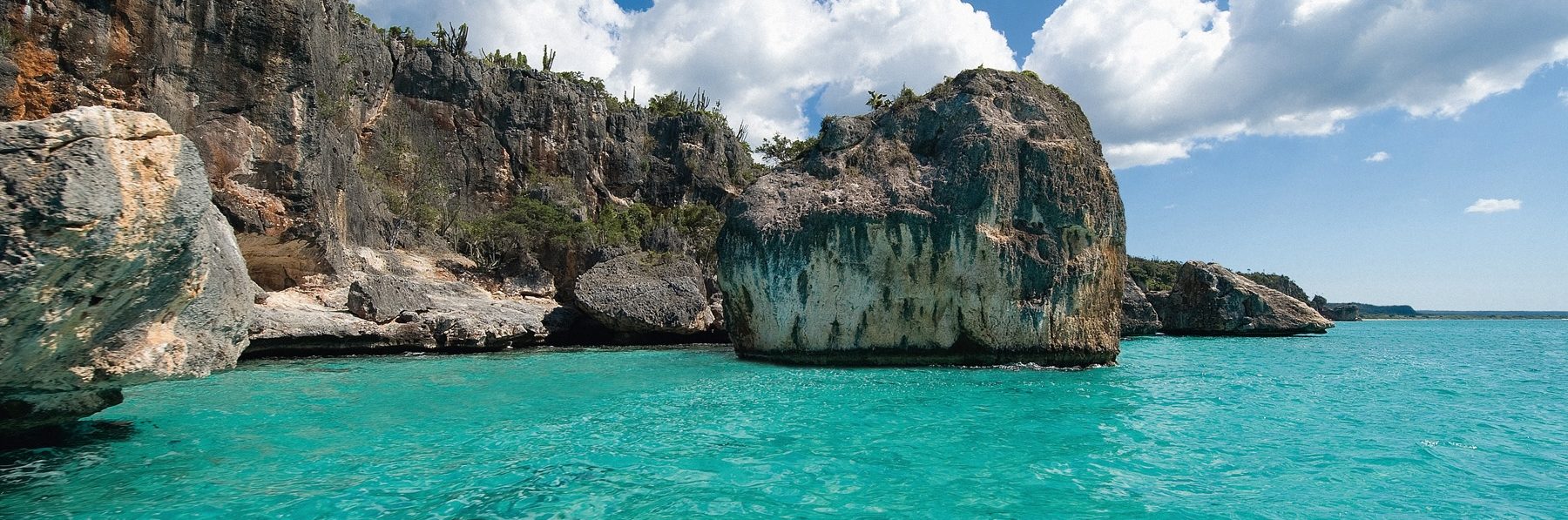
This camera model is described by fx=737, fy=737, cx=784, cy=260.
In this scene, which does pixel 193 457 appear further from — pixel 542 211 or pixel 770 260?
pixel 542 211

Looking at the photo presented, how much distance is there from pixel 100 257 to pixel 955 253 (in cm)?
1757

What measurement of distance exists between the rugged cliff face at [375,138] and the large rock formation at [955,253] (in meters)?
14.9

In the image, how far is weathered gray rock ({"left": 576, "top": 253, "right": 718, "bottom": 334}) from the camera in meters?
29.7

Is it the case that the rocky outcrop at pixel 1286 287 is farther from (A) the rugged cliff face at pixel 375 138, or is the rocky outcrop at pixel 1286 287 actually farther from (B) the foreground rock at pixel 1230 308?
(A) the rugged cliff face at pixel 375 138

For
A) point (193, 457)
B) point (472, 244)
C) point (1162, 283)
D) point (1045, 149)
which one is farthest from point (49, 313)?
point (1162, 283)

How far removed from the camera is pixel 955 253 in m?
20.0

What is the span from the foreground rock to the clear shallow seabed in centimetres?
3161

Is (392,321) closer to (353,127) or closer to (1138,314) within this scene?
(353,127)

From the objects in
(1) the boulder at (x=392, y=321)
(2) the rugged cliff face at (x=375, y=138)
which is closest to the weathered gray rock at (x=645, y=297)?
(1) the boulder at (x=392, y=321)

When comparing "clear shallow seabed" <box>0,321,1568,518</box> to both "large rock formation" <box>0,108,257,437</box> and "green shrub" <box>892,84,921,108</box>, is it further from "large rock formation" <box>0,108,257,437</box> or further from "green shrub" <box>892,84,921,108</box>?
"green shrub" <box>892,84,921,108</box>

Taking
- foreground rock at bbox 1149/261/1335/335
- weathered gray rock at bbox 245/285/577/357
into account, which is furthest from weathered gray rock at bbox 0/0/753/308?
foreground rock at bbox 1149/261/1335/335

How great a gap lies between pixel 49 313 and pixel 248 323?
10.4 ft

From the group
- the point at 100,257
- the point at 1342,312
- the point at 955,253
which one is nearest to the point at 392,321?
the point at 955,253

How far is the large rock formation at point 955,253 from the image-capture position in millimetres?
19859
